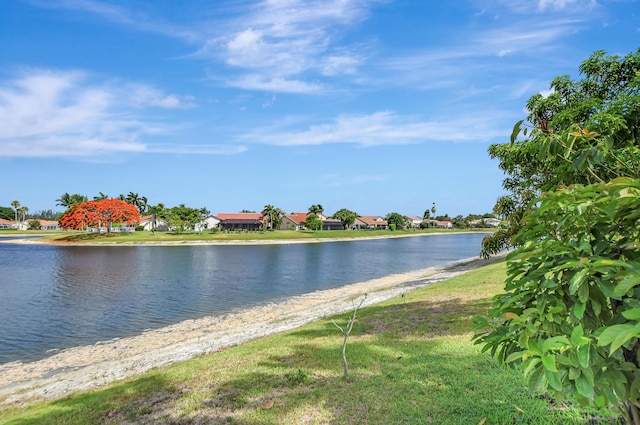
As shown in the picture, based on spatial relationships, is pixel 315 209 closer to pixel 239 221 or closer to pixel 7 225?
pixel 239 221

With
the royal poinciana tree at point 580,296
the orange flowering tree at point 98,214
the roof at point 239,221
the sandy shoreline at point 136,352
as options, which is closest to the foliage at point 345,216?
the roof at point 239,221

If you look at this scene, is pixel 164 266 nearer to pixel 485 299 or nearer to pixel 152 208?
pixel 485 299

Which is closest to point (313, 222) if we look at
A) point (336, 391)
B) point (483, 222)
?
point (483, 222)

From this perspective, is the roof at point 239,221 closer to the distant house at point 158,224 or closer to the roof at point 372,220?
the distant house at point 158,224

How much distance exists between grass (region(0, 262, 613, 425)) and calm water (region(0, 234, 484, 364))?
394 inches

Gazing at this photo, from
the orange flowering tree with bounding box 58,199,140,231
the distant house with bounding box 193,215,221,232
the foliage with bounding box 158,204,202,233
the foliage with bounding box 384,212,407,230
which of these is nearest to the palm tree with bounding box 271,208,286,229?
the distant house with bounding box 193,215,221,232

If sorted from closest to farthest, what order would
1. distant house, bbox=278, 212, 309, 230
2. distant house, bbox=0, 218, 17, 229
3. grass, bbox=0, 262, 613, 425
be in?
grass, bbox=0, 262, 613, 425
distant house, bbox=278, 212, 309, 230
distant house, bbox=0, 218, 17, 229

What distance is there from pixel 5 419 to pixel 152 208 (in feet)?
398

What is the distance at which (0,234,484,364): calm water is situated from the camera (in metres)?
18.4

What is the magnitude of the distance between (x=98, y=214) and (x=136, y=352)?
285ft

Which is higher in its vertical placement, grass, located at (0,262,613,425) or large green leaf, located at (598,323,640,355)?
large green leaf, located at (598,323,640,355)

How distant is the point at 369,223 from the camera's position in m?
157

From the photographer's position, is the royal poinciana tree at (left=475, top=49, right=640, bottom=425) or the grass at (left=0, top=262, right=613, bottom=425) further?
the grass at (left=0, top=262, right=613, bottom=425)

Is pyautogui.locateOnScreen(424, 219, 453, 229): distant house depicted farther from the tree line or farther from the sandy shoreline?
the sandy shoreline
